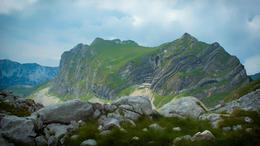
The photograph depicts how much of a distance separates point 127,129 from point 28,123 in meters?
8.44

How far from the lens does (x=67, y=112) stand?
101ft

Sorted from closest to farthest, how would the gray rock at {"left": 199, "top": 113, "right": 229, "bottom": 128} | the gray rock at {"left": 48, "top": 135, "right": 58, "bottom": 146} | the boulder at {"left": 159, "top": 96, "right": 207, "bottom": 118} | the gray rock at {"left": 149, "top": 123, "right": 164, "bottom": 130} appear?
1. the gray rock at {"left": 48, "top": 135, "right": 58, "bottom": 146}
2. the gray rock at {"left": 149, "top": 123, "right": 164, "bottom": 130}
3. the gray rock at {"left": 199, "top": 113, "right": 229, "bottom": 128}
4. the boulder at {"left": 159, "top": 96, "right": 207, "bottom": 118}

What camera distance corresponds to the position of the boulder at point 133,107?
3122 cm

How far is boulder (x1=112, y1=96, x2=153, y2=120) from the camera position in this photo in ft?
102

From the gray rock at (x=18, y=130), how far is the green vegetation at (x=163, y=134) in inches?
120

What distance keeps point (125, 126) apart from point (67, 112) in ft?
20.3

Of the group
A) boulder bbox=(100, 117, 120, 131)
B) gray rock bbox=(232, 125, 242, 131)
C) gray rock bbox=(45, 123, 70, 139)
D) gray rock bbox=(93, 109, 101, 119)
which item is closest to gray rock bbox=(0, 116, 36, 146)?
gray rock bbox=(45, 123, 70, 139)

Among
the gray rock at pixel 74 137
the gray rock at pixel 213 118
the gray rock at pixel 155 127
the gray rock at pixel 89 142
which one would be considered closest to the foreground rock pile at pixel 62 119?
the gray rock at pixel 74 137

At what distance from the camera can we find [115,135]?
86.8ft

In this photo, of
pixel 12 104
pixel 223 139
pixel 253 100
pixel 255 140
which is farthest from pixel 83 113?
pixel 253 100

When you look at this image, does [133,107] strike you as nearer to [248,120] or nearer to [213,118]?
[213,118]

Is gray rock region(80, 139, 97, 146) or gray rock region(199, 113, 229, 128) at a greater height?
gray rock region(199, 113, 229, 128)

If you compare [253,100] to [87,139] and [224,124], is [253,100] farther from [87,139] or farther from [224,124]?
[87,139]

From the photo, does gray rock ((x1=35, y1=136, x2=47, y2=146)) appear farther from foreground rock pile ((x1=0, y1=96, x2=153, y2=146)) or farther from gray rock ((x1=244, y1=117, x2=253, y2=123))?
gray rock ((x1=244, y1=117, x2=253, y2=123))
